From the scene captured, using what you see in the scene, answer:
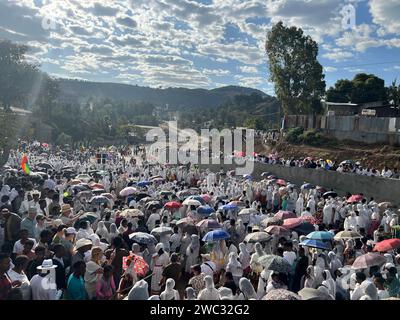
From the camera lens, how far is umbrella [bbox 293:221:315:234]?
8.89m

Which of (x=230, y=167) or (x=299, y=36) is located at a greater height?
(x=299, y=36)

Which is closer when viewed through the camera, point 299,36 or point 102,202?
point 102,202

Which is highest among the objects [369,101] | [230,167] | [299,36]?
[299,36]

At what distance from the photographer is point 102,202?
35.5ft

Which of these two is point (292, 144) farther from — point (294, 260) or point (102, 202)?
point (294, 260)

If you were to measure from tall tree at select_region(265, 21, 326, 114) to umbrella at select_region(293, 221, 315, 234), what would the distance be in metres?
27.3

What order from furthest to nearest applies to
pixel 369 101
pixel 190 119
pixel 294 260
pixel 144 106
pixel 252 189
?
pixel 144 106
pixel 190 119
pixel 369 101
pixel 252 189
pixel 294 260

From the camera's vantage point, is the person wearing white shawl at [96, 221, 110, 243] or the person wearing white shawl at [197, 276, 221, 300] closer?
the person wearing white shawl at [197, 276, 221, 300]

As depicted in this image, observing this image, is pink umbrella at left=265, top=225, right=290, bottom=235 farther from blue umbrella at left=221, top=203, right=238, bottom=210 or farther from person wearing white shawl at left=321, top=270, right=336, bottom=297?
person wearing white shawl at left=321, top=270, right=336, bottom=297

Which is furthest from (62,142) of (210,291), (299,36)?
(210,291)

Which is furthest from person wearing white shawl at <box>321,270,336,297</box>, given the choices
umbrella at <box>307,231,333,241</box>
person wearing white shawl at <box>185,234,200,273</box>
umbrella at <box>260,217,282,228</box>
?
umbrella at <box>260,217,282,228</box>

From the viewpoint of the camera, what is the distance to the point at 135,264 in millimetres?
6055

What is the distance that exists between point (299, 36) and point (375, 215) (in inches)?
1030
